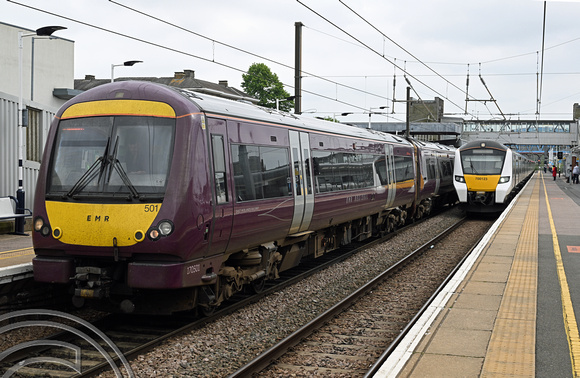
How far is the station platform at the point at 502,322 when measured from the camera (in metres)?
5.82

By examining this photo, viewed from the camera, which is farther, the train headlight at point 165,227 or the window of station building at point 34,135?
the window of station building at point 34,135

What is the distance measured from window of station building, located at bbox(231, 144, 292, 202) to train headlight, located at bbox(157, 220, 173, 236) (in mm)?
1492

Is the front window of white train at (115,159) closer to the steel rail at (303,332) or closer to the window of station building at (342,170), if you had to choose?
the steel rail at (303,332)

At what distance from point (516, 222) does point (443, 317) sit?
1336 cm

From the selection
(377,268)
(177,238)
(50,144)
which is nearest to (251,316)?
(177,238)

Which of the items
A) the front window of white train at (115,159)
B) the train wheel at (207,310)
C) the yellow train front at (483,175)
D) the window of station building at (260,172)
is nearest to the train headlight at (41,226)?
the front window of white train at (115,159)

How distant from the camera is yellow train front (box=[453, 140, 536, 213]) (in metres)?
24.2

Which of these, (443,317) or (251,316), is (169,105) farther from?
(443,317)

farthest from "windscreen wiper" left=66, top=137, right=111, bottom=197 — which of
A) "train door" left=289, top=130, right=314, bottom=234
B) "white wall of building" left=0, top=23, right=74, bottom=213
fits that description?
"white wall of building" left=0, top=23, right=74, bottom=213

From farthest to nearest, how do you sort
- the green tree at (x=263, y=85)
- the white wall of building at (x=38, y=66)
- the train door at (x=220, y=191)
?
the green tree at (x=263, y=85) → the white wall of building at (x=38, y=66) → the train door at (x=220, y=191)

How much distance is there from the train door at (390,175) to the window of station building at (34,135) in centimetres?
911

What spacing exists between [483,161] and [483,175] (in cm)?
59

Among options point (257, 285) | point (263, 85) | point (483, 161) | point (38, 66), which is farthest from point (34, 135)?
point (263, 85)

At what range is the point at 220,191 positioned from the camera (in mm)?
8172
